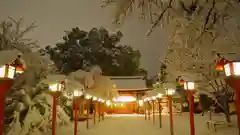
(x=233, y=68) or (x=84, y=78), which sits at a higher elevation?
(x=84, y=78)

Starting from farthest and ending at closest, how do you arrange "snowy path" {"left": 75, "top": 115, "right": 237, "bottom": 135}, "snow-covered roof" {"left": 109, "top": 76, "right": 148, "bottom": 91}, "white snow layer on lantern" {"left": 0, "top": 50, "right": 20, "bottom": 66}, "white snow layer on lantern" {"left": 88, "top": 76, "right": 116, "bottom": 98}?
1. "snow-covered roof" {"left": 109, "top": 76, "right": 148, "bottom": 91}
2. "white snow layer on lantern" {"left": 88, "top": 76, "right": 116, "bottom": 98}
3. "snowy path" {"left": 75, "top": 115, "right": 237, "bottom": 135}
4. "white snow layer on lantern" {"left": 0, "top": 50, "right": 20, "bottom": 66}

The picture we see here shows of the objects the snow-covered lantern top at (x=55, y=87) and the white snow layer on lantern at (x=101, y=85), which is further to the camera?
the white snow layer on lantern at (x=101, y=85)

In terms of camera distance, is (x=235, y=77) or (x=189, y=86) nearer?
(x=235, y=77)

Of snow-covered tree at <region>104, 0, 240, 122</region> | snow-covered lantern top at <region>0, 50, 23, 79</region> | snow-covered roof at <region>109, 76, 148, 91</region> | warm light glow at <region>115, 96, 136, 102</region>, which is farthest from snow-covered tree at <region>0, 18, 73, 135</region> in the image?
snow-covered roof at <region>109, 76, 148, 91</region>

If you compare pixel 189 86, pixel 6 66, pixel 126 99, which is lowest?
pixel 126 99

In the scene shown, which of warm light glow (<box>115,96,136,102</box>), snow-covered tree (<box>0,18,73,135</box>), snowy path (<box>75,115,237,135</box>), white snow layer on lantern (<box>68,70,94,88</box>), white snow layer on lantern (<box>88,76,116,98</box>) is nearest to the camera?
snow-covered tree (<box>0,18,73,135</box>)

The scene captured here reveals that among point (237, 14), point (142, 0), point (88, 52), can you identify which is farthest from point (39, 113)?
point (88, 52)

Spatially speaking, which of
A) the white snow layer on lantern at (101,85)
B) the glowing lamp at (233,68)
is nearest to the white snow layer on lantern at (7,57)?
the glowing lamp at (233,68)

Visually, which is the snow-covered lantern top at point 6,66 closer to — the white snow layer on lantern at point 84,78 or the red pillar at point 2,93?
the red pillar at point 2,93

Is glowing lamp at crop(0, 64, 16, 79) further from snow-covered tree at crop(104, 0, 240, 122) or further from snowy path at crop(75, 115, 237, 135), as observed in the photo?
snowy path at crop(75, 115, 237, 135)

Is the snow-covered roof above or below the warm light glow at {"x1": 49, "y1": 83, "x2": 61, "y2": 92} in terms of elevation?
above

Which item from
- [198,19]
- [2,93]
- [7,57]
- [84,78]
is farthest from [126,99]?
[2,93]

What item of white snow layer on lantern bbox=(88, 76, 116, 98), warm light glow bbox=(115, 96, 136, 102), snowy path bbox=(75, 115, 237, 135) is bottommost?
snowy path bbox=(75, 115, 237, 135)

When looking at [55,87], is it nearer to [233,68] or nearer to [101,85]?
[233,68]
